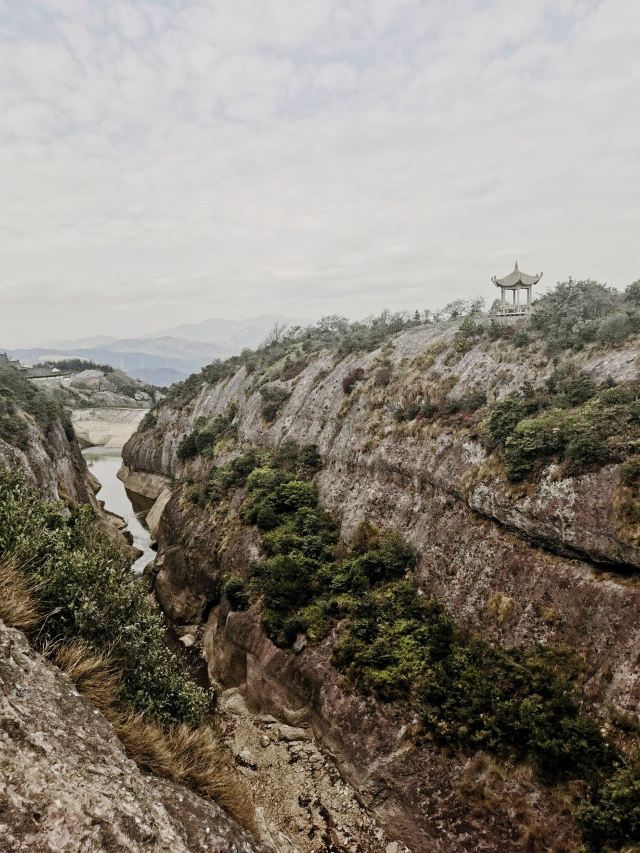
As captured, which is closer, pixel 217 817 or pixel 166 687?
pixel 217 817

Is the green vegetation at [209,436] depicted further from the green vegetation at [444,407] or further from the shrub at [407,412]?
the green vegetation at [444,407]

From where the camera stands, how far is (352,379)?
3077 centimetres

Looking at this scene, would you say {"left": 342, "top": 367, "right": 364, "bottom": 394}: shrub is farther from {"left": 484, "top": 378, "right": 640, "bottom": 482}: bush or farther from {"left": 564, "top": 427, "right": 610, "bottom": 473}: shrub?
{"left": 564, "top": 427, "right": 610, "bottom": 473}: shrub

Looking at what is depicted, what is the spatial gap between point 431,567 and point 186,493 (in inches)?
888

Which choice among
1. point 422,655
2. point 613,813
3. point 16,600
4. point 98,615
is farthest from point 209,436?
point 613,813

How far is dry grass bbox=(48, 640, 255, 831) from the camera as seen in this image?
26.9ft

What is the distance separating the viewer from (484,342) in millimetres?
25531

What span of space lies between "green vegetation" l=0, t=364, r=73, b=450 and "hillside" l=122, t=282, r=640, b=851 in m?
11.9

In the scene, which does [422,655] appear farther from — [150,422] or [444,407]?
[150,422]

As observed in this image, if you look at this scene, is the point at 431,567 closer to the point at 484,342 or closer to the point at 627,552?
the point at 627,552

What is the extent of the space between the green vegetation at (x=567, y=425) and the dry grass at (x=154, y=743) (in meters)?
12.8

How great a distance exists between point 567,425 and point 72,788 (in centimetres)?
1648

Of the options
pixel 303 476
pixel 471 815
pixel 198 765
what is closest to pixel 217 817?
pixel 198 765

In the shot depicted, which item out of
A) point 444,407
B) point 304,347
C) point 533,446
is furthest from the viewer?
point 304,347
